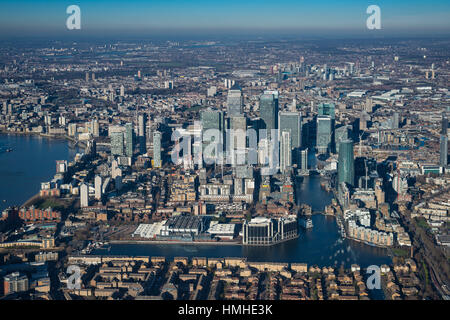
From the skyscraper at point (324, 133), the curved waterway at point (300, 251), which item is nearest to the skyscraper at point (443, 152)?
the skyscraper at point (324, 133)

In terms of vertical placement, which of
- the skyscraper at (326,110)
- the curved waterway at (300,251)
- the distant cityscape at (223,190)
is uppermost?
the skyscraper at (326,110)

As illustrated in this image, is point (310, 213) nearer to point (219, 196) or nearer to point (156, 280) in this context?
point (219, 196)

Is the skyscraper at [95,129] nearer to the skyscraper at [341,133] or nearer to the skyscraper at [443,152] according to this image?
the skyscraper at [341,133]

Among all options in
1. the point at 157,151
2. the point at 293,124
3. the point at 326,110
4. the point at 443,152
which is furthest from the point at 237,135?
the point at 443,152

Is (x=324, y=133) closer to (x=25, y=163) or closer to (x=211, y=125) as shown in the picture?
(x=211, y=125)

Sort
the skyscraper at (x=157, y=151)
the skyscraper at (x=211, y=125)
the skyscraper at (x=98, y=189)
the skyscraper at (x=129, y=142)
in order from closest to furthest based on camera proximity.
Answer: the skyscraper at (x=98, y=189) → the skyscraper at (x=157, y=151) → the skyscraper at (x=129, y=142) → the skyscraper at (x=211, y=125)

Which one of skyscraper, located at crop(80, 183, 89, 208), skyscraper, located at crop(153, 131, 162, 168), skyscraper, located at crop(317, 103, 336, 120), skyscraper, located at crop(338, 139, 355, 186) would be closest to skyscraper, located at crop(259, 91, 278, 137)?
skyscraper, located at crop(317, 103, 336, 120)
